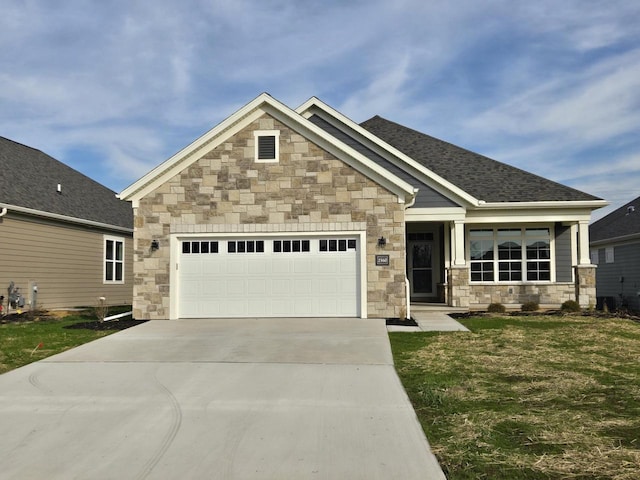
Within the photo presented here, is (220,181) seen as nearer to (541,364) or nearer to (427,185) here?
(427,185)

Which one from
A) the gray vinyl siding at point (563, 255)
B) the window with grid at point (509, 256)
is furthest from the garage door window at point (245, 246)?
the gray vinyl siding at point (563, 255)

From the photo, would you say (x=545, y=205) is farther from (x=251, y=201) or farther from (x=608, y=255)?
(x=251, y=201)

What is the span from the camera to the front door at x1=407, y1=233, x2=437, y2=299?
21031 millimetres

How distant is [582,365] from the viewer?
895cm

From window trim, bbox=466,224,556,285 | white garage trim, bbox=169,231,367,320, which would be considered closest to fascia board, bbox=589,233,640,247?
window trim, bbox=466,224,556,285

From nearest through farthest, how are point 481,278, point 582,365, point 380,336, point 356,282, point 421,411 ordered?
point 421,411 < point 582,365 < point 380,336 < point 356,282 < point 481,278

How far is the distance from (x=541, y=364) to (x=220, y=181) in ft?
30.1

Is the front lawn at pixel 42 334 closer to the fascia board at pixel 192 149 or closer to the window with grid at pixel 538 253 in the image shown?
the fascia board at pixel 192 149

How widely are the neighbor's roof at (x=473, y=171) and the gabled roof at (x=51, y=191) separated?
1158 centimetres

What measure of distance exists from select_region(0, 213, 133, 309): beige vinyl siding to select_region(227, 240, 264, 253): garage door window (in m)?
7.44

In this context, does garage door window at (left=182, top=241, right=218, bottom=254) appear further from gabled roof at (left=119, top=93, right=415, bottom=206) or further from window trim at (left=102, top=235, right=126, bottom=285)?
window trim at (left=102, top=235, right=126, bottom=285)

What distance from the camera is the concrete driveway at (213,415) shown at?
191 inches

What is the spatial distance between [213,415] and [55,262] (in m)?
15.2

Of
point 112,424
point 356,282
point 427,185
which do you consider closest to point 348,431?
point 112,424
